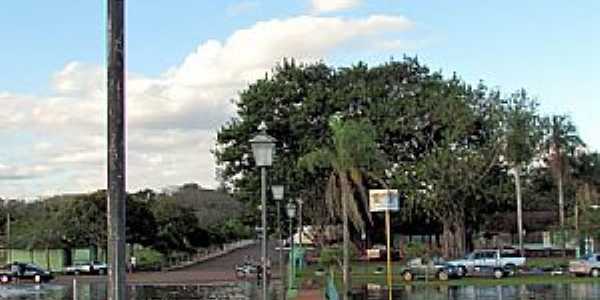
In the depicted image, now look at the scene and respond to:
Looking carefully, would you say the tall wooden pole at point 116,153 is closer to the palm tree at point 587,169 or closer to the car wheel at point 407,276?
the car wheel at point 407,276

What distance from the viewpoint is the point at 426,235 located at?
96750 mm

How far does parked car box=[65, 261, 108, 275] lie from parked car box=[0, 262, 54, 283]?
6.79 metres

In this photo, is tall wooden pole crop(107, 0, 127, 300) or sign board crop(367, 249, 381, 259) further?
sign board crop(367, 249, 381, 259)

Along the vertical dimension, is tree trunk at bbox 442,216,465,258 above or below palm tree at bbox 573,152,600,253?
below

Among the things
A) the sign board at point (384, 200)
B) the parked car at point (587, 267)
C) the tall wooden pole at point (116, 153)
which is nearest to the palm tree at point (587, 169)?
the parked car at point (587, 267)

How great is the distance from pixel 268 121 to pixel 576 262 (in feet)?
87.5

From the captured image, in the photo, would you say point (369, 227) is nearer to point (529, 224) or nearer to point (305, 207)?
point (305, 207)

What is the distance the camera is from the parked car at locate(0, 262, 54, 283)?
67.4 meters

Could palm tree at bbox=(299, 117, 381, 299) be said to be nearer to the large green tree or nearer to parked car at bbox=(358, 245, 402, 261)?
the large green tree

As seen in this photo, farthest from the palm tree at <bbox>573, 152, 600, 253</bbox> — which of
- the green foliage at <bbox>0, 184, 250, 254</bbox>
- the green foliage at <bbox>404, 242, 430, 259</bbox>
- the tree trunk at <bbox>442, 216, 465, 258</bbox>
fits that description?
the green foliage at <bbox>0, 184, 250, 254</bbox>

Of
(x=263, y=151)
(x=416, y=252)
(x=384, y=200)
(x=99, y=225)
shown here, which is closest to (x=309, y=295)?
(x=384, y=200)

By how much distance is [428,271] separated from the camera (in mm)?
56031

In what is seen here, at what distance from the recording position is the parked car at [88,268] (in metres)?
75.5

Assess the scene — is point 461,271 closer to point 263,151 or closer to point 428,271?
point 428,271
